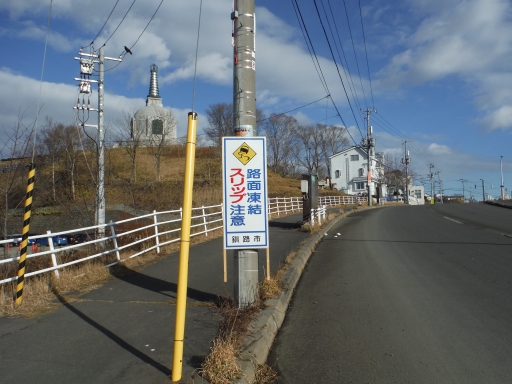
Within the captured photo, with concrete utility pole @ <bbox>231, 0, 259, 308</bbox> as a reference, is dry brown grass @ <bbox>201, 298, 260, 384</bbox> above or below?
below

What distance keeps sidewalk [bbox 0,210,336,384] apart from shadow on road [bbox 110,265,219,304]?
2 cm

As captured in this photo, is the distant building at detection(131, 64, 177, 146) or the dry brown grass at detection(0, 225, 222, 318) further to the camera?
the distant building at detection(131, 64, 177, 146)

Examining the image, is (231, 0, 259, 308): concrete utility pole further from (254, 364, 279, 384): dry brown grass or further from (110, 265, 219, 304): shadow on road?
(254, 364, 279, 384): dry brown grass

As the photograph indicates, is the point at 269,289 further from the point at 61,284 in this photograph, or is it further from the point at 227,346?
the point at 61,284

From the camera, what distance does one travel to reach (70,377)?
3.82m

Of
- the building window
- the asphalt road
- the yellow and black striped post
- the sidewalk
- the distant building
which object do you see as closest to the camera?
the sidewalk

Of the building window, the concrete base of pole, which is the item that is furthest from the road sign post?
the building window

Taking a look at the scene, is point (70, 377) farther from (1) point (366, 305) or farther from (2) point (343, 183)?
(2) point (343, 183)

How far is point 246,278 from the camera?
5.75 meters

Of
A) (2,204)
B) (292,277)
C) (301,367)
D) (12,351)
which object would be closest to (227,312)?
(301,367)

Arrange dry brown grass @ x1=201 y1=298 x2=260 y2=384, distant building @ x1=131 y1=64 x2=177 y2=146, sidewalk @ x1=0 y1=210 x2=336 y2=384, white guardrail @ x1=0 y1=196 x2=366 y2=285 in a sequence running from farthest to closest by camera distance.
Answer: distant building @ x1=131 y1=64 x2=177 y2=146
white guardrail @ x1=0 y1=196 x2=366 y2=285
sidewalk @ x1=0 y1=210 x2=336 y2=384
dry brown grass @ x1=201 y1=298 x2=260 y2=384

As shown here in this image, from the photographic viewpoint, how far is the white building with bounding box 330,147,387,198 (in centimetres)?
7919

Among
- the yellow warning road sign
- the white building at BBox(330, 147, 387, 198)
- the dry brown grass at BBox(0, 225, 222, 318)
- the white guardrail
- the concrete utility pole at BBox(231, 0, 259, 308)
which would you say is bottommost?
the dry brown grass at BBox(0, 225, 222, 318)

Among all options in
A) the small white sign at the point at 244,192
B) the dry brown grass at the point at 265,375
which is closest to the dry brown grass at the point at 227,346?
the dry brown grass at the point at 265,375
